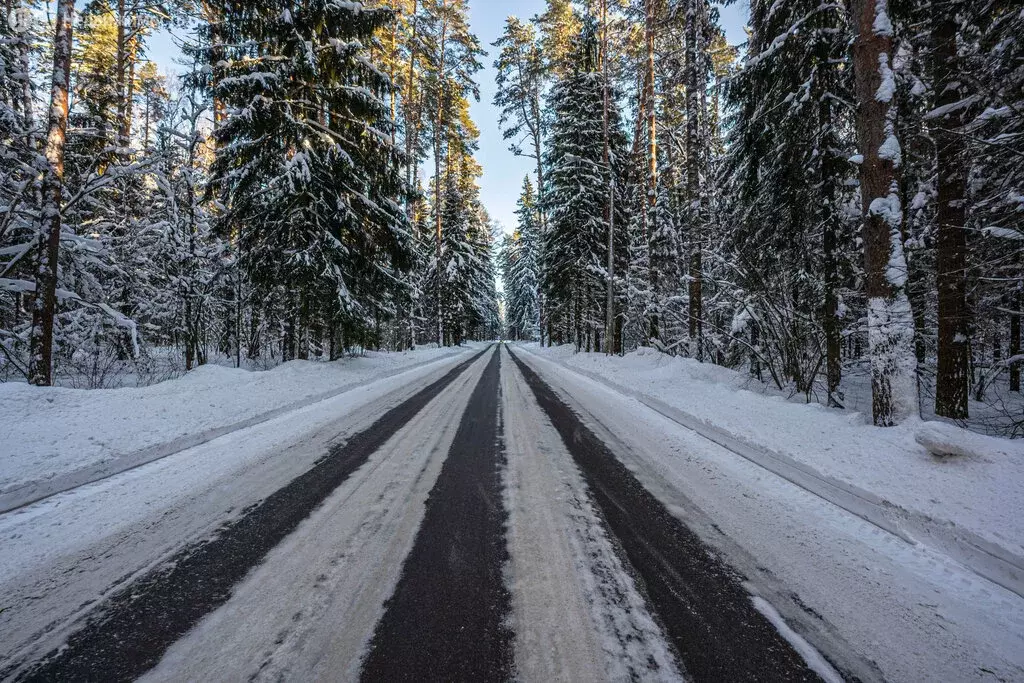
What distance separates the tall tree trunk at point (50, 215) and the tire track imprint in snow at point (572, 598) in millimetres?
8439

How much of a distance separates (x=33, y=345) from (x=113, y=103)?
10.0 m

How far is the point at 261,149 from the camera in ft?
34.3

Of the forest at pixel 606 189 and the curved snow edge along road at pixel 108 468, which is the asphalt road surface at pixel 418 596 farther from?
the forest at pixel 606 189

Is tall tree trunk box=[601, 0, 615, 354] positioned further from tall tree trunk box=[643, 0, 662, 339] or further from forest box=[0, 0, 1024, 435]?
tall tree trunk box=[643, 0, 662, 339]

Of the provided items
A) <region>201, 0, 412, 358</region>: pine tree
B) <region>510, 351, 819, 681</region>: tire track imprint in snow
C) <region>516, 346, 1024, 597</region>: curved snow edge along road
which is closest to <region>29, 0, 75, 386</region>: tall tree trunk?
<region>201, 0, 412, 358</region>: pine tree

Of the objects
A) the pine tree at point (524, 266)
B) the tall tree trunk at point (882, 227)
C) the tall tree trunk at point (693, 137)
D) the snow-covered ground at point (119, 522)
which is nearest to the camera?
the snow-covered ground at point (119, 522)

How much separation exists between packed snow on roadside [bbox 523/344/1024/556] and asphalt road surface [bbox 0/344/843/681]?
1.77 meters

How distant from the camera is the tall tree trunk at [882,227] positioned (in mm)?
4469

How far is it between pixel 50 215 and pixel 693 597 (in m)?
10.1

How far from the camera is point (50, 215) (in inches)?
258

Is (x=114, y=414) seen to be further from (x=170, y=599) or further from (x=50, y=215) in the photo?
(x=170, y=599)

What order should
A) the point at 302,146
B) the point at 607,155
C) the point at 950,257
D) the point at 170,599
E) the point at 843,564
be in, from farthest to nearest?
the point at 607,155 < the point at 302,146 < the point at 950,257 < the point at 843,564 < the point at 170,599

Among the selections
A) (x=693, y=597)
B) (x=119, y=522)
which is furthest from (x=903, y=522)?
(x=119, y=522)

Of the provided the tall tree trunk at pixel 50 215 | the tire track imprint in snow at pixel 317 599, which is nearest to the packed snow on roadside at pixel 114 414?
the tall tree trunk at pixel 50 215
